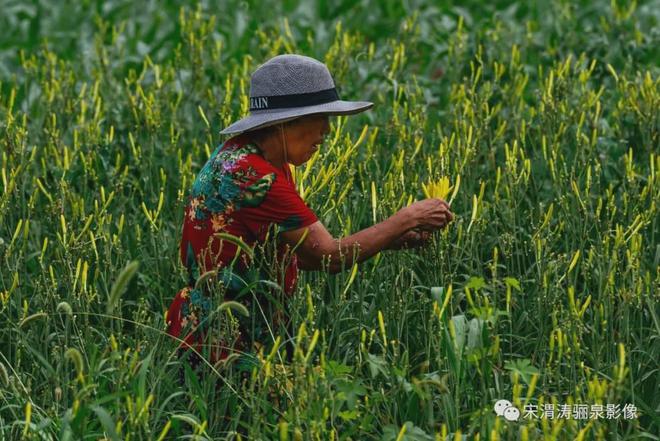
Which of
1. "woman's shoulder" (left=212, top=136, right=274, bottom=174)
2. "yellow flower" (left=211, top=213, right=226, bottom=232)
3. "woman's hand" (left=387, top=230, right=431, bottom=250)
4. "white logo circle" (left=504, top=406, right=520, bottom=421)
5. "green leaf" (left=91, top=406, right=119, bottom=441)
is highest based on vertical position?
"woman's shoulder" (left=212, top=136, right=274, bottom=174)

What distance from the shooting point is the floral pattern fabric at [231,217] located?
3412 mm

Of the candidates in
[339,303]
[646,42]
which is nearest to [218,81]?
[646,42]

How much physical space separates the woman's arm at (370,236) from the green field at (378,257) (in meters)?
0.17

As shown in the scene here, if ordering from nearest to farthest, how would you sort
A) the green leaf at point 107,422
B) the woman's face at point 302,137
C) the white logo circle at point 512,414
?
the green leaf at point 107,422, the white logo circle at point 512,414, the woman's face at point 302,137

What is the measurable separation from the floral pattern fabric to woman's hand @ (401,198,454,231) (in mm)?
281

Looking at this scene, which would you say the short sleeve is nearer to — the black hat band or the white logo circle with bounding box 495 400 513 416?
the black hat band

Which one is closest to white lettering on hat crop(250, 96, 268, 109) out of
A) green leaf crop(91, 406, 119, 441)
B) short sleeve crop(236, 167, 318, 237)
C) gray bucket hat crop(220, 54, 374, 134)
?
gray bucket hat crop(220, 54, 374, 134)

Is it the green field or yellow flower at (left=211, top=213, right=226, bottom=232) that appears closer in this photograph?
the green field

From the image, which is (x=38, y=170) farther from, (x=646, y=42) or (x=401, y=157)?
(x=646, y=42)

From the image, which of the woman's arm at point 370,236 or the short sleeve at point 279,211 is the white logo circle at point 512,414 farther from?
A: the short sleeve at point 279,211

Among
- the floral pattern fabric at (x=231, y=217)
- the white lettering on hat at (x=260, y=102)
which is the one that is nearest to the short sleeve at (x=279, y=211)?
the floral pattern fabric at (x=231, y=217)

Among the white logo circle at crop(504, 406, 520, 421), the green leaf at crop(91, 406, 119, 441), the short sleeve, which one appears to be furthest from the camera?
the short sleeve

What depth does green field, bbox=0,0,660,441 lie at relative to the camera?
127 inches

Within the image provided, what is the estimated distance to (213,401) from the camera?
Result: 3.42 metres
